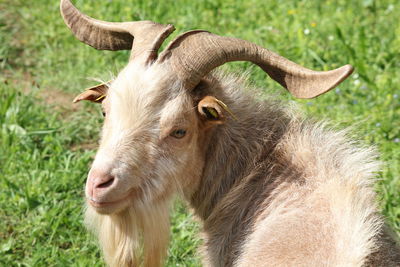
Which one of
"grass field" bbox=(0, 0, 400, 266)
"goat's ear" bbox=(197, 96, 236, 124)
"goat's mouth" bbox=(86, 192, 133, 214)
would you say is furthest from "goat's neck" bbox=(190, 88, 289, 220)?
"goat's mouth" bbox=(86, 192, 133, 214)

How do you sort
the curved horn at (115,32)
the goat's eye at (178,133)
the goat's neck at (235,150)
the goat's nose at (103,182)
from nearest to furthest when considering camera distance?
the goat's nose at (103,182), the goat's eye at (178,133), the curved horn at (115,32), the goat's neck at (235,150)

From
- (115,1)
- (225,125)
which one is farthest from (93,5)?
(225,125)

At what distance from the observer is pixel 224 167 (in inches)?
190

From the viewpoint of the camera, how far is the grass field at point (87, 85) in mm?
5836

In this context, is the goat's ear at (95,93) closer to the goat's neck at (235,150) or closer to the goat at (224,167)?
the goat at (224,167)

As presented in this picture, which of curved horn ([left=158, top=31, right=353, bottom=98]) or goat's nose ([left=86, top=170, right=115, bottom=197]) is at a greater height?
curved horn ([left=158, top=31, right=353, bottom=98])

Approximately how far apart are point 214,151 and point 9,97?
121 inches

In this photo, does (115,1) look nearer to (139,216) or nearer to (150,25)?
(150,25)

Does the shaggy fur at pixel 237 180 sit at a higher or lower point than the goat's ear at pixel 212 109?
lower

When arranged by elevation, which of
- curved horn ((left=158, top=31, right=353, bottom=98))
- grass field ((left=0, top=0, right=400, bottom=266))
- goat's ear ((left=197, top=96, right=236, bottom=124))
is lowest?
grass field ((left=0, top=0, right=400, bottom=266))

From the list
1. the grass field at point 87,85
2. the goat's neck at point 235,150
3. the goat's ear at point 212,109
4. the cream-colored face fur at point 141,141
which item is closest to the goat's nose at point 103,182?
the cream-colored face fur at point 141,141

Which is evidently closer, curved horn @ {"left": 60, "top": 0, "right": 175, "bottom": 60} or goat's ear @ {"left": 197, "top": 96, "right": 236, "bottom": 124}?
goat's ear @ {"left": 197, "top": 96, "right": 236, "bottom": 124}

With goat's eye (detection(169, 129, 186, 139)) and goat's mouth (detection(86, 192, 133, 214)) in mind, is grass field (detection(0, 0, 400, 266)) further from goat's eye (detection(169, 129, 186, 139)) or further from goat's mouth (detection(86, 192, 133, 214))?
goat's mouth (detection(86, 192, 133, 214))

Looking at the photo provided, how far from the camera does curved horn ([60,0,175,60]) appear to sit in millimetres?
4684
